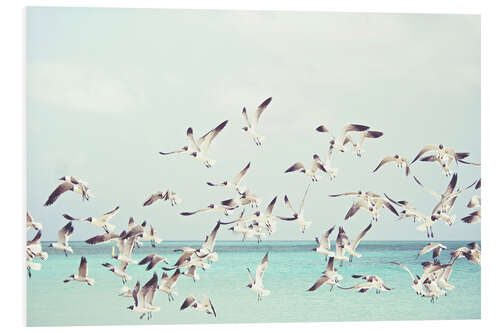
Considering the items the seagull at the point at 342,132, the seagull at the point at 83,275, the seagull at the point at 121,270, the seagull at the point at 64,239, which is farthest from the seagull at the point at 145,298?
the seagull at the point at 342,132

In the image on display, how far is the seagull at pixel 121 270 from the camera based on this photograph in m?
6.54

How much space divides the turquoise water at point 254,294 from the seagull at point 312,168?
581 mm

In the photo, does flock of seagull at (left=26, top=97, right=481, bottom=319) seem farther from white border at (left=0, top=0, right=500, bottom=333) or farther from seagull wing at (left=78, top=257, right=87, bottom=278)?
white border at (left=0, top=0, right=500, bottom=333)

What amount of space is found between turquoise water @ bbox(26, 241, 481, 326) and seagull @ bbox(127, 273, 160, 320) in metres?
0.04

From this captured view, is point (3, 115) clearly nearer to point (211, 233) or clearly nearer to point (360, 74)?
point (211, 233)

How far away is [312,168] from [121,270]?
183 centimetres

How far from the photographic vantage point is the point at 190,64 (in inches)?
259

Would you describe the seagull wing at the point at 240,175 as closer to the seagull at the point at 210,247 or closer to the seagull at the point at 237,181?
the seagull at the point at 237,181

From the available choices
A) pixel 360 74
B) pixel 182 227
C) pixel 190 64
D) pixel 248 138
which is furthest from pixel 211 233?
pixel 360 74

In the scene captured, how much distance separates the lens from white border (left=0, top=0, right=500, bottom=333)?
247 inches

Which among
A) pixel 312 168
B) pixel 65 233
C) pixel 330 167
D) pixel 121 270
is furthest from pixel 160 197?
pixel 330 167

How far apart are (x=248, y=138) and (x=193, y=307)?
4.87 feet


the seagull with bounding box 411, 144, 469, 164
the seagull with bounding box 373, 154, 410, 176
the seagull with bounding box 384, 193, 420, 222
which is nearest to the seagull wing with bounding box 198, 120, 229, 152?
the seagull with bounding box 373, 154, 410, 176

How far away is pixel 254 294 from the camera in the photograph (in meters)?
6.66
